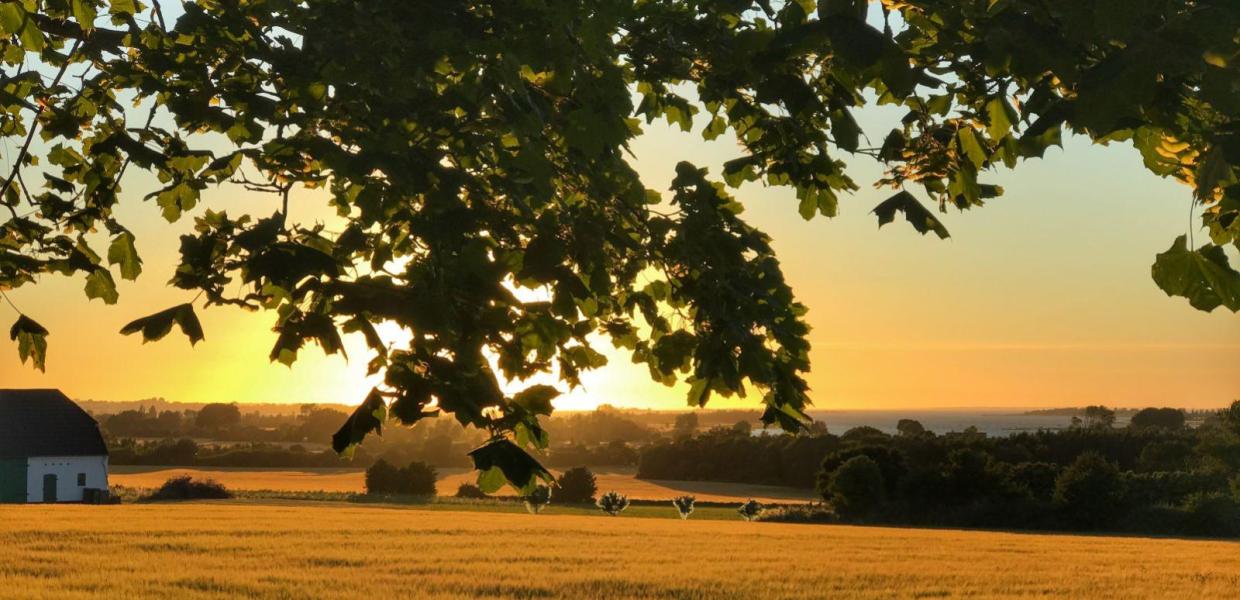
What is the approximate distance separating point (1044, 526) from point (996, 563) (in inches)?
963

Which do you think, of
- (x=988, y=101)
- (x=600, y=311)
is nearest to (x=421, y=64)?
(x=988, y=101)

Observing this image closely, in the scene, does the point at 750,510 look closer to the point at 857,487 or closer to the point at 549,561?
the point at 857,487

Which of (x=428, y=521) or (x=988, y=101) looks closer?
(x=988, y=101)

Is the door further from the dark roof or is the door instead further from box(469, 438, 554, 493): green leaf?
box(469, 438, 554, 493): green leaf

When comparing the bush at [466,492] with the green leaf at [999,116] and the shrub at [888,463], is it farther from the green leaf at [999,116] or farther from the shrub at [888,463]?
the green leaf at [999,116]

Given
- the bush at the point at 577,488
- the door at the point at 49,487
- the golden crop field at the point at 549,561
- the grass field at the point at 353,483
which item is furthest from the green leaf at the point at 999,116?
the grass field at the point at 353,483

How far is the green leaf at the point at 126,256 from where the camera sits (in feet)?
23.2

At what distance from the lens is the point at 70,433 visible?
59.6m

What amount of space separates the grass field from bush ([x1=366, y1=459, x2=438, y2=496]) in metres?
2.95

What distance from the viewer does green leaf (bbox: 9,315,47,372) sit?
Result: 288 inches

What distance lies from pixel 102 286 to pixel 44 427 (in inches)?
2332

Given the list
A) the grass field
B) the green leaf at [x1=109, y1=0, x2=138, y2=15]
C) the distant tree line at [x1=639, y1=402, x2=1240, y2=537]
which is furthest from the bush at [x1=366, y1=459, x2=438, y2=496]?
the green leaf at [x1=109, y1=0, x2=138, y2=15]

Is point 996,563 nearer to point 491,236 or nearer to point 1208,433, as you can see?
point 491,236

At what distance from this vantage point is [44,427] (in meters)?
59.5
